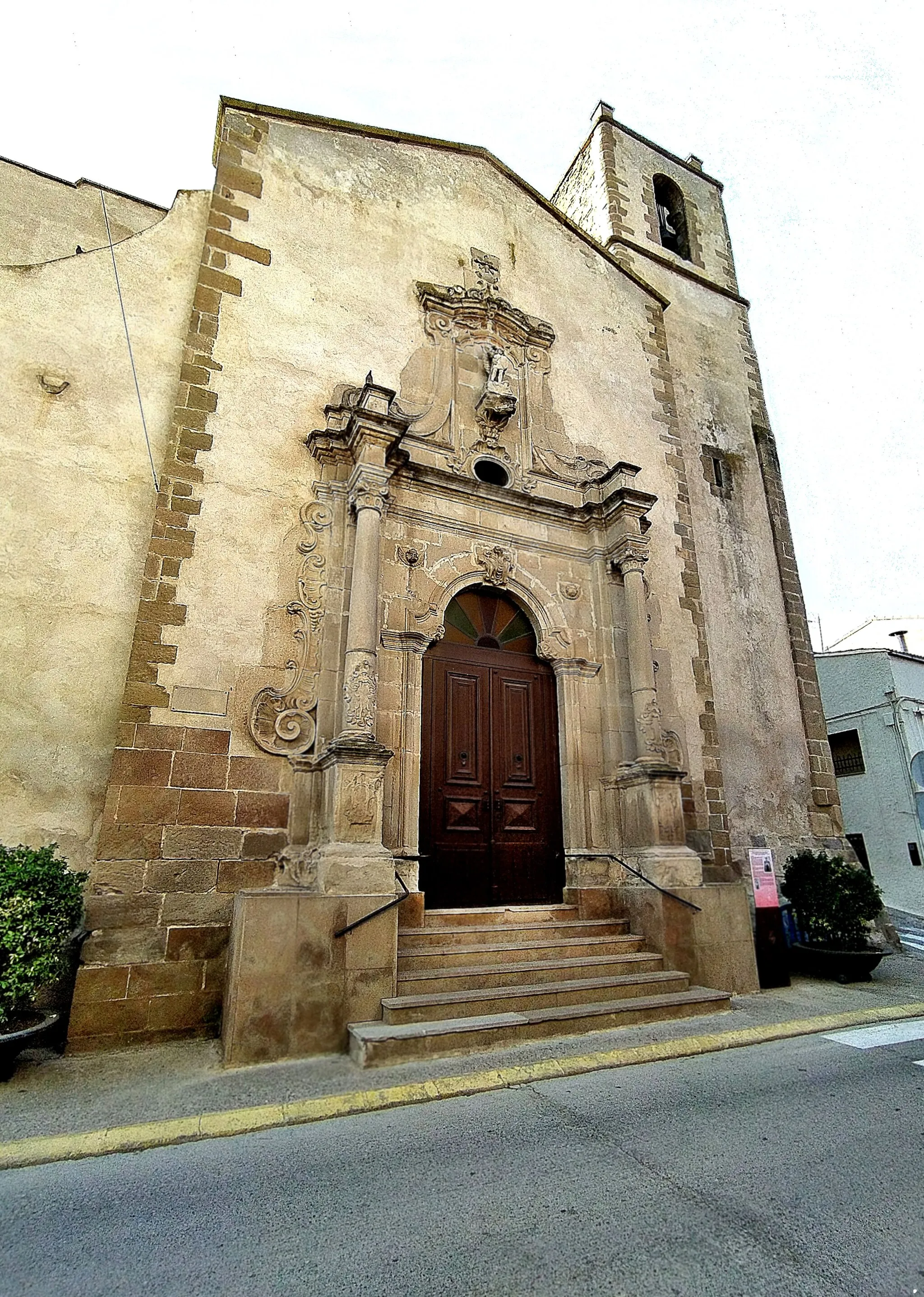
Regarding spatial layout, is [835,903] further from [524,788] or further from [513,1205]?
[513,1205]

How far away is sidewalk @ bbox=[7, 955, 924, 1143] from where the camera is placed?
3525 millimetres

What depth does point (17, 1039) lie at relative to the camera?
12.9 feet

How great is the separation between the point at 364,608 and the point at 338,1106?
381cm

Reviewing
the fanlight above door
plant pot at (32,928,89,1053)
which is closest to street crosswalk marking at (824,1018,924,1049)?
the fanlight above door

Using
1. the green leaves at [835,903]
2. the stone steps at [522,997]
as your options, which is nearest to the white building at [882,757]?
the green leaves at [835,903]

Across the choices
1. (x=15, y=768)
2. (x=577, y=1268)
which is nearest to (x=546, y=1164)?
(x=577, y=1268)

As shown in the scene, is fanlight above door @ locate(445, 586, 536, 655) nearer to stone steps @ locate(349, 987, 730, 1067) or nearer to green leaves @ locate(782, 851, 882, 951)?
stone steps @ locate(349, 987, 730, 1067)

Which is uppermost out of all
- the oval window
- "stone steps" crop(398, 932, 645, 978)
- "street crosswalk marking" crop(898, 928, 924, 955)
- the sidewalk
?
the oval window

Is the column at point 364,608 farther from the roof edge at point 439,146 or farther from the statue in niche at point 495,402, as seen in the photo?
the roof edge at point 439,146

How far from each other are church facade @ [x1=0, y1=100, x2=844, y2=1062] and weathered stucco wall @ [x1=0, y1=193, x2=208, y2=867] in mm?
31

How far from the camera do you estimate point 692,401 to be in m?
11.4

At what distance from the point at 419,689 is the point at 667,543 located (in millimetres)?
4603

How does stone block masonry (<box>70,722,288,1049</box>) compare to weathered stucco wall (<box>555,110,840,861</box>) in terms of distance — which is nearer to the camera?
stone block masonry (<box>70,722,288,1049</box>)

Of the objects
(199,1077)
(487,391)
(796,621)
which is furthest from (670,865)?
(796,621)
